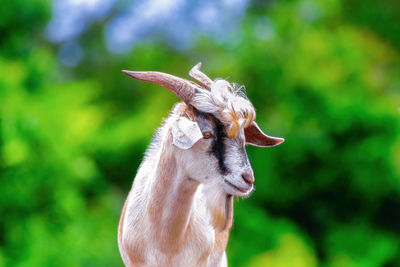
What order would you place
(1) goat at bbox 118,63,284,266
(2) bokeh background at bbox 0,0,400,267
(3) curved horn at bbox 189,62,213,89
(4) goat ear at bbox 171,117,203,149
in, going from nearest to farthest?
(4) goat ear at bbox 171,117,203,149 < (1) goat at bbox 118,63,284,266 < (3) curved horn at bbox 189,62,213,89 < (2) bokeh background at bbox 0,0,400,267

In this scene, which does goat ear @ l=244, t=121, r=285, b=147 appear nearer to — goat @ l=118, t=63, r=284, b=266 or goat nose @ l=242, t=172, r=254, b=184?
goat @ l=118, t=63, r=284, b=266

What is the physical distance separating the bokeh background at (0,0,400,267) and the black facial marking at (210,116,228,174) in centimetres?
532

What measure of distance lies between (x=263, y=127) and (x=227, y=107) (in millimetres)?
7500

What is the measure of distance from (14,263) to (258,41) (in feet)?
18.4

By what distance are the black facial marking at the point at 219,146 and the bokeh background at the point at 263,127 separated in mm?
5316

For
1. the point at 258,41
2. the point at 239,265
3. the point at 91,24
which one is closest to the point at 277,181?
the point at 239,265

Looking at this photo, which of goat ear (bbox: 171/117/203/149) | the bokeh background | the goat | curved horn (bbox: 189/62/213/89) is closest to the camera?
goat ear (bbox: 171/117/203/149)

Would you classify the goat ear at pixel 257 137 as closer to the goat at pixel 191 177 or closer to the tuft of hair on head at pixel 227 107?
the goat at pixel 191 177

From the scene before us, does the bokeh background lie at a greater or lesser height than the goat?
lesser

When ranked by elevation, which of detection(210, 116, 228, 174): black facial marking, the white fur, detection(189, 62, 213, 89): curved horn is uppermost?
detection(189, 62, 213, 89): curved horn

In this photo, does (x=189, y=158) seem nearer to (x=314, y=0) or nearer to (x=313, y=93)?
(x=313, y=93)

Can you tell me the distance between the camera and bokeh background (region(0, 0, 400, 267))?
7.78 metres

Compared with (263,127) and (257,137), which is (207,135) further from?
(263,127)

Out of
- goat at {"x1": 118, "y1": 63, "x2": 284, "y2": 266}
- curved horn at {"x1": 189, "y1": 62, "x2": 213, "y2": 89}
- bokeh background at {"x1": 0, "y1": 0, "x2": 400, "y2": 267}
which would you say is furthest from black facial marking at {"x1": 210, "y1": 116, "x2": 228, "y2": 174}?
bokeh background at {"x1": 0, "y1": 0, "x2": 400, "y2": 267}
